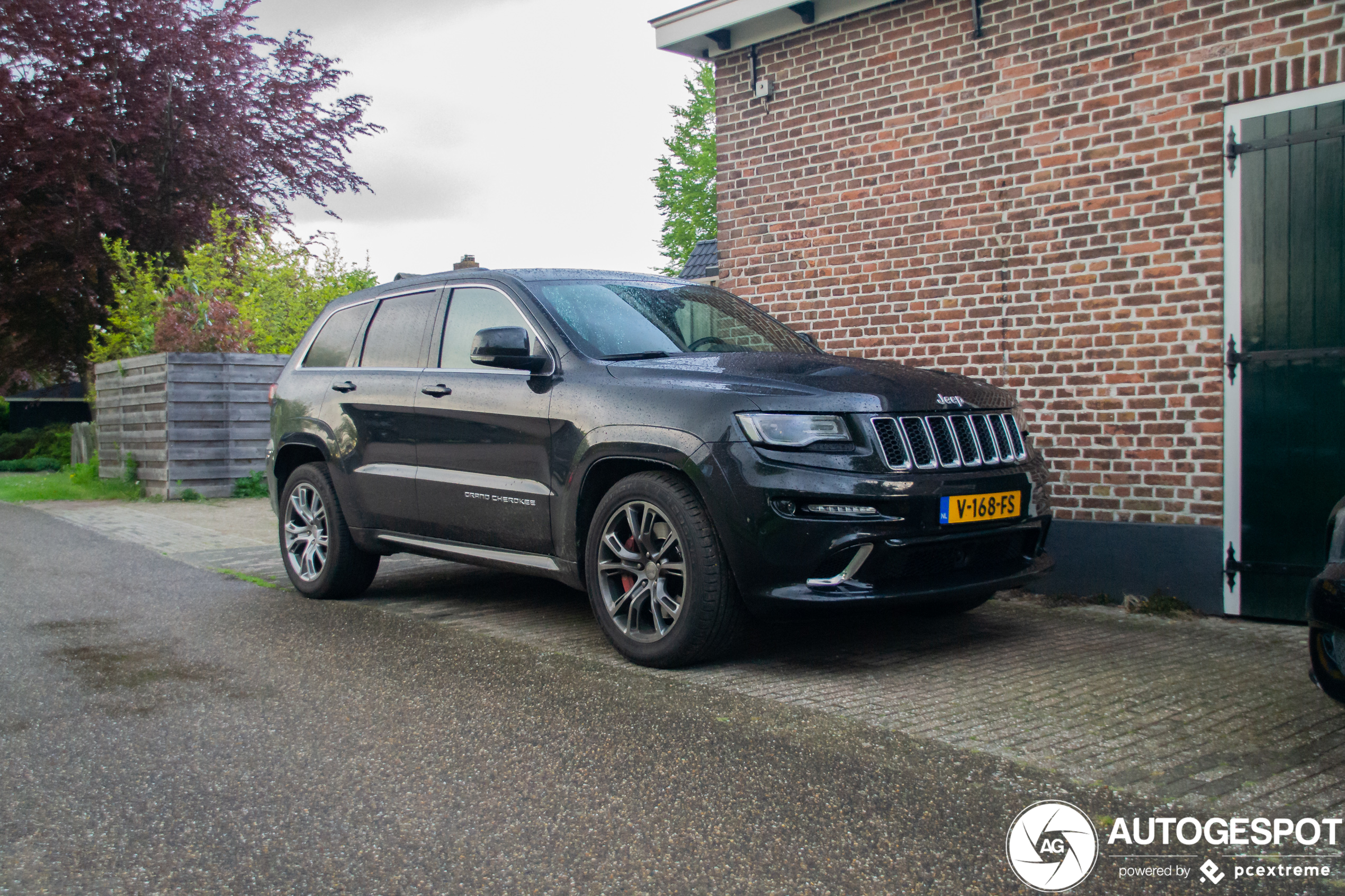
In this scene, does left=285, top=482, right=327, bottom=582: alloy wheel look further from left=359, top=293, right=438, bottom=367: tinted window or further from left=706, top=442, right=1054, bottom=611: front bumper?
left=706, top=442, right=1054, bottom=611: front bumper

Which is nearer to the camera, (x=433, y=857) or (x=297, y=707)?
(x=433, y=857)

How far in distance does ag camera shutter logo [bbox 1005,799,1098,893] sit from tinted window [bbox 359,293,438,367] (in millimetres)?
4030

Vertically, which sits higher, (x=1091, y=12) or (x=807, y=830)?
(x=1091, y=12)

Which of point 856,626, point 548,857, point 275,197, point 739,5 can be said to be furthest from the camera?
point 275,197

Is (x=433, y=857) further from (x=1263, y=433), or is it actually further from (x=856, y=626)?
(x=1263, y=433)

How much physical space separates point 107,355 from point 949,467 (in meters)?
14.2

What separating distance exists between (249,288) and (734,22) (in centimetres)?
968

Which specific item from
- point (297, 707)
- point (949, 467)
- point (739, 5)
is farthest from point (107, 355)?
point (949, 467)

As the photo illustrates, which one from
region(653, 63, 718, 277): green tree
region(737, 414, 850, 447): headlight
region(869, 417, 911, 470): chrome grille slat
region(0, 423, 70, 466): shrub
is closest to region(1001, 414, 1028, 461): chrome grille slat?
region(869, 417, 911, 470): chrome grille slat

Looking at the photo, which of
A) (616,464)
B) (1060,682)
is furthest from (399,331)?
(1060,682)

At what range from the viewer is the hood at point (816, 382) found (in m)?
4.41

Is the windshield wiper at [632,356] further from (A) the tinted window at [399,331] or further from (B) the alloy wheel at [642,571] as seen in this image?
(A) the tinted window at [399,331]

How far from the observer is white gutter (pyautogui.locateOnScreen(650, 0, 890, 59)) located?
7762 mm

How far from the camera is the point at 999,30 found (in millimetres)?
6895
